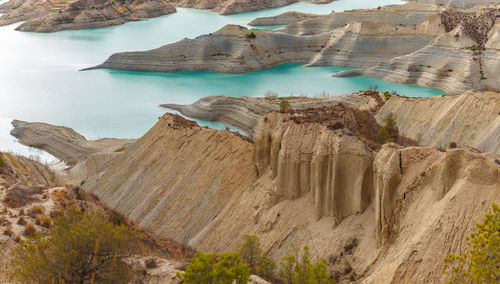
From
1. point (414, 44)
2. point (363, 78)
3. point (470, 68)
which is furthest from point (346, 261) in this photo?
point (414, 44)

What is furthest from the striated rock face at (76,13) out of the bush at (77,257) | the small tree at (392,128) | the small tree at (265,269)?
the small tree at (265,269)

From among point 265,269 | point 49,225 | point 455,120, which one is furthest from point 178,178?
point 455,120

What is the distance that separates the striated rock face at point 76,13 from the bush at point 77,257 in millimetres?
98830

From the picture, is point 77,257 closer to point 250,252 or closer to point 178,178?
point 250,252

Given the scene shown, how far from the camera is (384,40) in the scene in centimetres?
6206

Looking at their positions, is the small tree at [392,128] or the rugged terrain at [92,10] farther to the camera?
the rugged terrain at [92,10]

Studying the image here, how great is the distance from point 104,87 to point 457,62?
44.9m

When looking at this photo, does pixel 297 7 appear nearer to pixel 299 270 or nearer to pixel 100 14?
pixel 100 14

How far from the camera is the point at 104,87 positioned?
63.8 m

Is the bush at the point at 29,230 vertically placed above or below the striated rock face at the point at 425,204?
below

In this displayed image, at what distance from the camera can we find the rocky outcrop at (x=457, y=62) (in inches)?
1891

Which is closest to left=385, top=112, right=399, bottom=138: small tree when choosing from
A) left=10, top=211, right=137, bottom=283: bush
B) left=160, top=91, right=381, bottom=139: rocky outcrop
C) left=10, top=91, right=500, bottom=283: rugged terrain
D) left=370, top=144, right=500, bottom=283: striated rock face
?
left=10, top=91, right=500, bottom=283: rugged terrain

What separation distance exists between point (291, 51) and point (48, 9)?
76.8m

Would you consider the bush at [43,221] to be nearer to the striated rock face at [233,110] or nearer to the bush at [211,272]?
the bush at [211,272]
